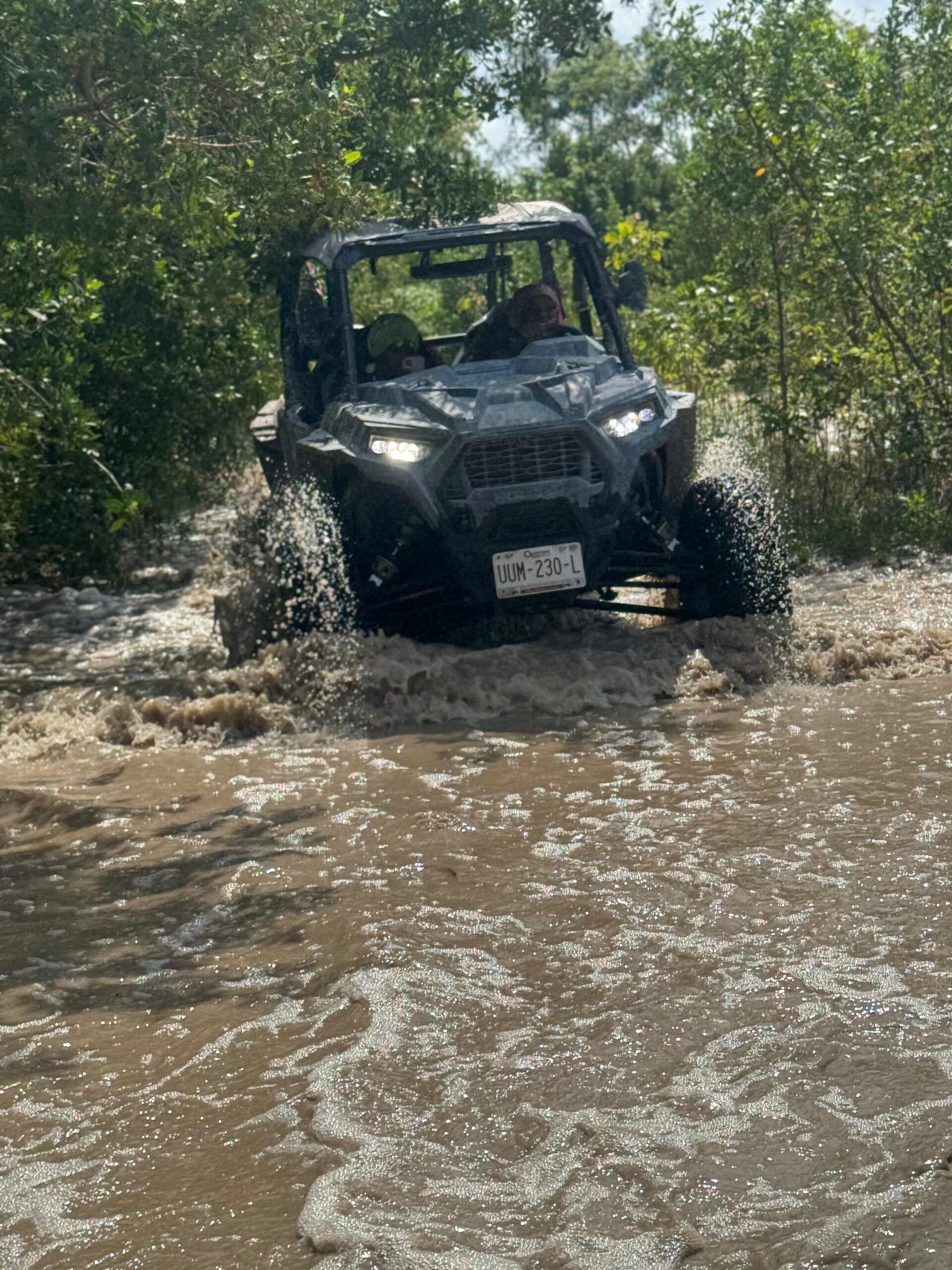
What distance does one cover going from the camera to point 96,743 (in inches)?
289

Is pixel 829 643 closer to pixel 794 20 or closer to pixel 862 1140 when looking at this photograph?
pixel 862 1140

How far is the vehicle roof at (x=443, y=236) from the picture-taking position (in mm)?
8398

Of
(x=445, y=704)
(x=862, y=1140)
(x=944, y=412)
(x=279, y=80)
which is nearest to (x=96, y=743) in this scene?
(x=445, y=704)

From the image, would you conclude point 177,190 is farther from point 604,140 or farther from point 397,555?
point 604,140

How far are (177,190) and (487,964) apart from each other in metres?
3.88

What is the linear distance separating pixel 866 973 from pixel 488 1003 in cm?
90

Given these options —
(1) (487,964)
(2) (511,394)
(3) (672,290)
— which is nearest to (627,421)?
(2) (511,394)

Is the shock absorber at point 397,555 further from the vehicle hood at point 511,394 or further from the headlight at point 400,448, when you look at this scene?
the vehicle hood at point 511,394

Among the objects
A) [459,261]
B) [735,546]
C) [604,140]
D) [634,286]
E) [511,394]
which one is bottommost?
[735,546]

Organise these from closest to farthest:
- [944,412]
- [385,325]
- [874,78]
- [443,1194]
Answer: [443,1194], [385,325], [944,412], [874,78]

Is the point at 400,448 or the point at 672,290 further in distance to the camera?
the point at 672,290

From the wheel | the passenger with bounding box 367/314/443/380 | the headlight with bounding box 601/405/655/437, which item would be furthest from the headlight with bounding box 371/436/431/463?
the wheel

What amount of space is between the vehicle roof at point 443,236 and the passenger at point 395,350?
1.13ft

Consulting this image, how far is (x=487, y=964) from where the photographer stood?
4.33 meters
